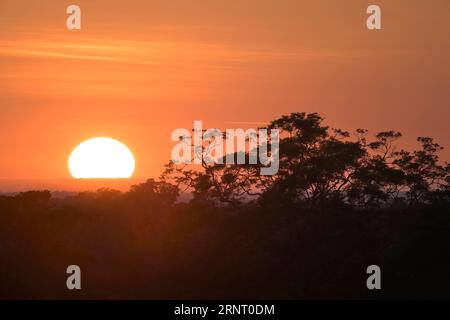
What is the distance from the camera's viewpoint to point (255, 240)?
49.8 meters

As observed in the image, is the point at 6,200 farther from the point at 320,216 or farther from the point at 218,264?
the point at 320,216

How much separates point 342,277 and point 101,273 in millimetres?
10982

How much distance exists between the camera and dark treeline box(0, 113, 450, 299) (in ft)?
154

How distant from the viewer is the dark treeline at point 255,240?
46.8 meters

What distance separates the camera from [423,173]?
6644 cm

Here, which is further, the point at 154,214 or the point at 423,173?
the point at 423,173

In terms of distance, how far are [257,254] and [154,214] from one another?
1331cm

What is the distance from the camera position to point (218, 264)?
48.6 metres

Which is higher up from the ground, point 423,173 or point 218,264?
point 423,173
